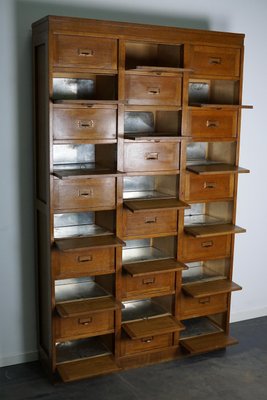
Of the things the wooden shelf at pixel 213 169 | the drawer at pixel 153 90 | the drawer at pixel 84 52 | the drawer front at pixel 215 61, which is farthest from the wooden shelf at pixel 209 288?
the drawer at pixel 84 52

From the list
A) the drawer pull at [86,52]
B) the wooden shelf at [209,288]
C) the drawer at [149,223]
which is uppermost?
the drawer pull at [86,52]

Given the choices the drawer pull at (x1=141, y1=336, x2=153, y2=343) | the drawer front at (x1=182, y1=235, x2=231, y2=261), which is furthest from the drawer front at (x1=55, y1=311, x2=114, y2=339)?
the drawer front at (x1=182, y1=235, x2=231, y2=261)

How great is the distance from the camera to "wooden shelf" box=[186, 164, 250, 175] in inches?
129

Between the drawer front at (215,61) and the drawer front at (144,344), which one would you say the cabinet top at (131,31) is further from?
the drawer front at (144,344)

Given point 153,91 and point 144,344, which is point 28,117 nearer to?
point 153,91

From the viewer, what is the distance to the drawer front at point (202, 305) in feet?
11.5

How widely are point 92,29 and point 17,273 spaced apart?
5.02 feet

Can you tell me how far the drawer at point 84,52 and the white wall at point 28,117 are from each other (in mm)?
366

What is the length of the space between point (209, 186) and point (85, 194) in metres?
0.85

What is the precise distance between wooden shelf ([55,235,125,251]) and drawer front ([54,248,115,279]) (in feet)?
0.17

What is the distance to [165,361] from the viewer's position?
3.45 metres

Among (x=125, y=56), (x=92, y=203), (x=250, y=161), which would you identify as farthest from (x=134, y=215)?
(x=250, y=161)

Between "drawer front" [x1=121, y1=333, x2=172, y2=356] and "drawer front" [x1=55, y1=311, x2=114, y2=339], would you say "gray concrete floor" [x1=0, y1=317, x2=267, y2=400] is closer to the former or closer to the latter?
"drawer front" [x1=121, y1=333, x2=172, y2=356]

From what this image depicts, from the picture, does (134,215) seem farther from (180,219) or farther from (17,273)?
(17,273)
